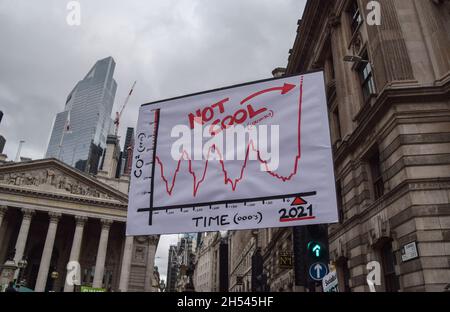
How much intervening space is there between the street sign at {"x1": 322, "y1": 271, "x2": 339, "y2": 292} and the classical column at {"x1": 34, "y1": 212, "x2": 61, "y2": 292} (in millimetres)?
53948

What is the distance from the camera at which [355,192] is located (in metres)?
Result: 18.2

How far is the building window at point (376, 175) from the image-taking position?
658 inches

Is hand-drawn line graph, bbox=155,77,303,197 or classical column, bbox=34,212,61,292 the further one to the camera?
classical column, bbox=34,212,61,292

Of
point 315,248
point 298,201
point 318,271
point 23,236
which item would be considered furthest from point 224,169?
point 23,236

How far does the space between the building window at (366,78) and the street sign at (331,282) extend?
14.3 m

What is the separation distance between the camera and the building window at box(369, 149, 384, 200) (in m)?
16.7

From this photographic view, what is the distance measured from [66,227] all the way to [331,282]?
65386 mm

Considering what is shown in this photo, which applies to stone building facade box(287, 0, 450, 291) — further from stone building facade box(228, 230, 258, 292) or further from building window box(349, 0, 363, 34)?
stone building facade box(228, 230, 258, 292)

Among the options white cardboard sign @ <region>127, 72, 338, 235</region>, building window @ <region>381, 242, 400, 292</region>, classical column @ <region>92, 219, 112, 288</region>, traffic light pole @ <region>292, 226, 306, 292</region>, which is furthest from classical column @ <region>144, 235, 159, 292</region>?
white cardboard sign @ <region>127, 72, 338, 235</region>

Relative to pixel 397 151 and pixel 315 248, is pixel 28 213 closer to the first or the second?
pixel 397 151

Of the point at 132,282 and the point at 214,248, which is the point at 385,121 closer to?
the point at 132,282

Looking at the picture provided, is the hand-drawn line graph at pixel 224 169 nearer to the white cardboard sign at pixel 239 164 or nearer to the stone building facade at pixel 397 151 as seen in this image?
the white cardboard sign at pixel 239 164

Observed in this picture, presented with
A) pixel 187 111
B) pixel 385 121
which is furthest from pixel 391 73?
pixel 187 111
